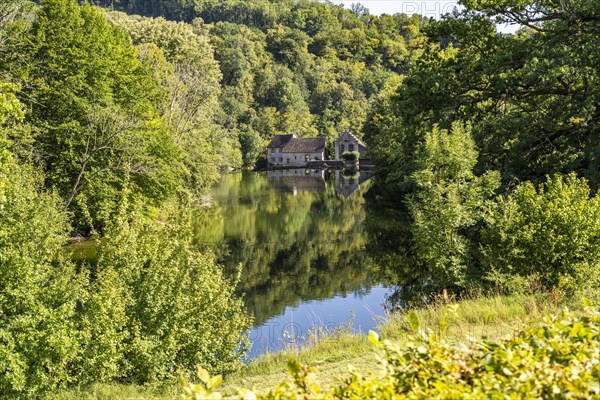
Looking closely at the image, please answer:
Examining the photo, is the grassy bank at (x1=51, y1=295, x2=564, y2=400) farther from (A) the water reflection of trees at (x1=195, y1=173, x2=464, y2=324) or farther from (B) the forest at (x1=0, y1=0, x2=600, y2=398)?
(A) the water reflection of trees at (x1=195, y1=173, x2=464, y2=324)

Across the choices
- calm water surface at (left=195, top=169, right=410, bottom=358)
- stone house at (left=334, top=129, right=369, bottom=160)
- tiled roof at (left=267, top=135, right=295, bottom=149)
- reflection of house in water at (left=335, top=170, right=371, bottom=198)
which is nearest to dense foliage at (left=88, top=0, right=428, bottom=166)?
tiled roof at (left=267, top=135, right=295, bottom=149)

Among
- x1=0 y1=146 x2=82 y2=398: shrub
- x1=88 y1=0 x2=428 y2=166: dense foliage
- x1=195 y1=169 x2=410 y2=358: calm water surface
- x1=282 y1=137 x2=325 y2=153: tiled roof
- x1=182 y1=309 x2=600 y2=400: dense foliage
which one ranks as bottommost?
x1=195 y1=169 x2=410 y2=358: calm water surface

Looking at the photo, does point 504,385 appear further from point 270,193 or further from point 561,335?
point 270,193

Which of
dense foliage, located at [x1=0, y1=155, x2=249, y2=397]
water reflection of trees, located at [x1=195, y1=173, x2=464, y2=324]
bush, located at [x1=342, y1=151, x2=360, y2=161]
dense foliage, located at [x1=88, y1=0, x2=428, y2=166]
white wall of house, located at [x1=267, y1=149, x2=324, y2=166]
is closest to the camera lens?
dense foliage, located at [x1=0, y1=155, x2=249, y2=397]

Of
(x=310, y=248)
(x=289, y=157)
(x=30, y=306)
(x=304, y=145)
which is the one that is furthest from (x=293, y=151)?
(x=30, y=306)

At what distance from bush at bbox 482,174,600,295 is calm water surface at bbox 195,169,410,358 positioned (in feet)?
12.6

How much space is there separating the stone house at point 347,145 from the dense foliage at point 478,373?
91218 millimetres

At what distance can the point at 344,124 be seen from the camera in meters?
109

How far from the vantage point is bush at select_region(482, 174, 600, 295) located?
36.8 feet

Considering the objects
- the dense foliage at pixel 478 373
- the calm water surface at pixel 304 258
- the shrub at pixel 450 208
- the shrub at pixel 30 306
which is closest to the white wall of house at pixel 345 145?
the calm water surface at pixel 304 258

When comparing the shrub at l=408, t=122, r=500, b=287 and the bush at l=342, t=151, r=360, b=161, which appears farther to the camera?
the bush at l=342, t=151, r=360, b=161

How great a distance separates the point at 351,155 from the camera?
301 ft

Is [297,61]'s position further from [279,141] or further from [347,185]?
[347,185]

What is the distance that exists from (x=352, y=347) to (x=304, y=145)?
8940 cm
